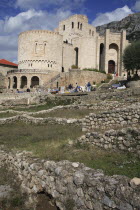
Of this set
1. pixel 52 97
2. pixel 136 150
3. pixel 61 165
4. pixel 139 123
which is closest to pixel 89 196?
pixel 61 165

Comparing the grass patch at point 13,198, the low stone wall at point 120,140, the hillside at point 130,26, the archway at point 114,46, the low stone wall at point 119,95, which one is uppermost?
the hillside at point 130,26

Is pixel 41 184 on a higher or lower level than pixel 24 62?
lower

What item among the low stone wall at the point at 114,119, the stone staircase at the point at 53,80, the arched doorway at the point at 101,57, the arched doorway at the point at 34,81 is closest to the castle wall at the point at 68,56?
the arched doorway at the point at 101,57

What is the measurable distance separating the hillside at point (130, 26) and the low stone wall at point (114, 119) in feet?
251

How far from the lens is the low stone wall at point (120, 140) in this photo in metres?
6.53

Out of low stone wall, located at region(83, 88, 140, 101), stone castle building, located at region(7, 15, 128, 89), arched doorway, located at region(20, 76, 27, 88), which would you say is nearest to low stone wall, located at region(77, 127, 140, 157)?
low stone wall, located at region(83, 88, 140, 101)

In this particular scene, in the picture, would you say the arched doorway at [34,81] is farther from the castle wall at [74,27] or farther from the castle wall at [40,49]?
the castle wall at [74,27]

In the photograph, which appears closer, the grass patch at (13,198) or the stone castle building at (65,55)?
the grass patch at (13,198)

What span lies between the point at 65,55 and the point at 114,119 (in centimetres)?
3887

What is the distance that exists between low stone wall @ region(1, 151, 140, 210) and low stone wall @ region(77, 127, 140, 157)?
213 centimetres

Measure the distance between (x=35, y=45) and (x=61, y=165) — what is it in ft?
133

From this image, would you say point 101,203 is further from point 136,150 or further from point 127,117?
point 127,117

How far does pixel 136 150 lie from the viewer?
21.1 ft

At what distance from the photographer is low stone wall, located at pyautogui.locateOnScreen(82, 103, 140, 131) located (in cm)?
894
